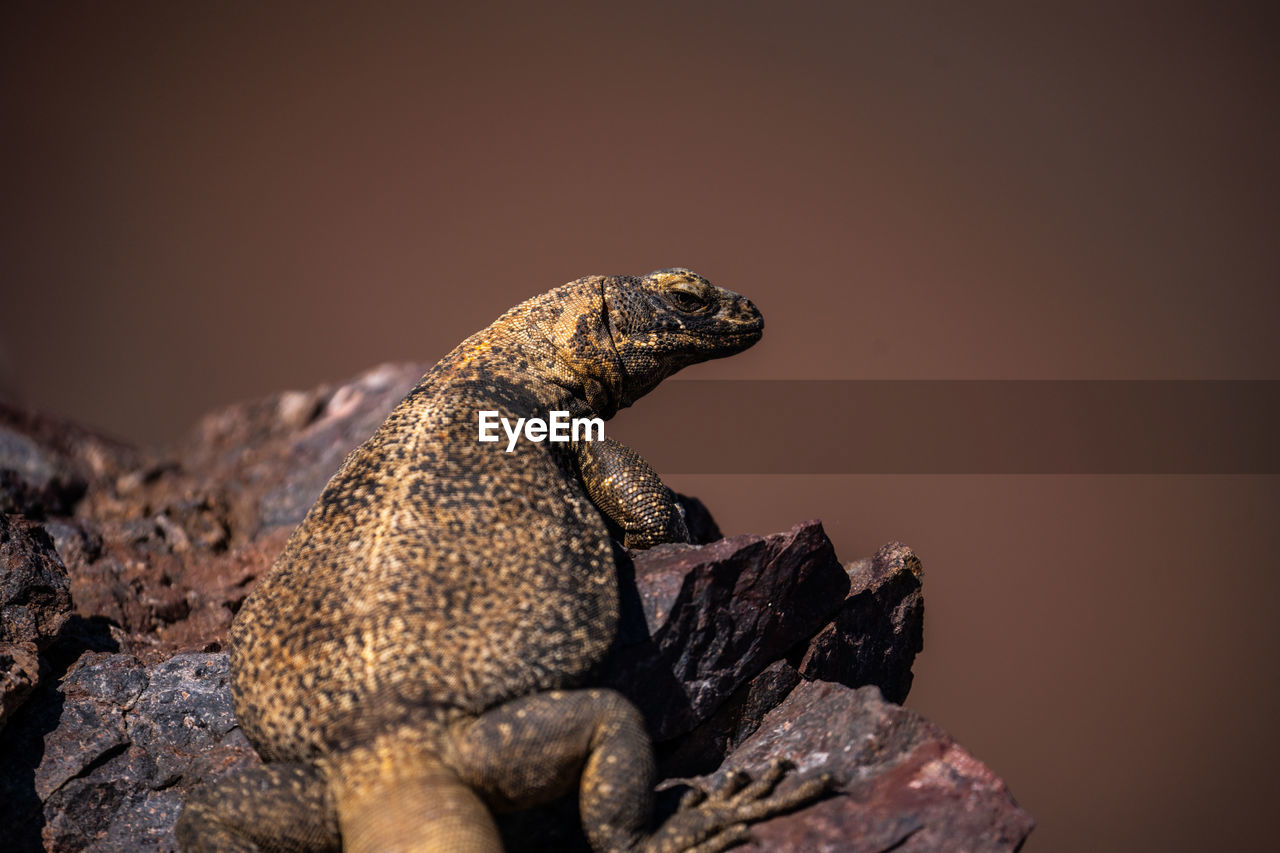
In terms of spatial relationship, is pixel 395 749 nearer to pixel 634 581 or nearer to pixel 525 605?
pixel 525 605

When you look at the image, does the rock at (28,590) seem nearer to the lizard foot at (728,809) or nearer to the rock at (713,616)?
the rock at (713,616)

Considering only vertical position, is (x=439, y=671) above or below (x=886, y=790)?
above

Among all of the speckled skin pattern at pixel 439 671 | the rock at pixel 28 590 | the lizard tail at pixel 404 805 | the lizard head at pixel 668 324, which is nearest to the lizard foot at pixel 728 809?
the speckled skin pattern at pixel 439 671

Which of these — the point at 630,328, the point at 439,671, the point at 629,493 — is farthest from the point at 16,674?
the point at 630,328

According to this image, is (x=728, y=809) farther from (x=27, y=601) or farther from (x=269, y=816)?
(x=27, y=601)

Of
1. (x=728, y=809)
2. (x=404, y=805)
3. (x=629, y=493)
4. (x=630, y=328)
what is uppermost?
(x=630, y=328)

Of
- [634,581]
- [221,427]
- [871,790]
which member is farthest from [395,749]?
[221,427]
